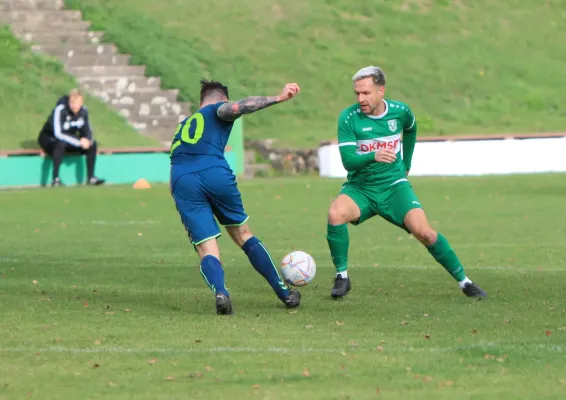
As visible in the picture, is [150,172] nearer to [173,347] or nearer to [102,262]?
[102,262]

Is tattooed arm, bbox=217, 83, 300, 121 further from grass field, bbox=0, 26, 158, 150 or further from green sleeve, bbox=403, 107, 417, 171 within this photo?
grass field, bbox=0, 26, 158, 150

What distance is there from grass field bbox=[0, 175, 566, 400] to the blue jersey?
3.56ft

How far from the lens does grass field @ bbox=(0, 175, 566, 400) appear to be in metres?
6.87

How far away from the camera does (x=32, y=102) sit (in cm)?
2973

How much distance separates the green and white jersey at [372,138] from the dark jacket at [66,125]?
15120mm

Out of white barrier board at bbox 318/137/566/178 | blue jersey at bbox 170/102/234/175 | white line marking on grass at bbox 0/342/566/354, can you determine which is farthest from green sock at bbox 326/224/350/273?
white barrier board at bbox 318/137/566/178

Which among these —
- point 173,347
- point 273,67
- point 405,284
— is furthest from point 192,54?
point 173,347

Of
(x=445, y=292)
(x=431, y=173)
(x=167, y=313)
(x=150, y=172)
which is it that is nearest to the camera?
(x=167, y=313)

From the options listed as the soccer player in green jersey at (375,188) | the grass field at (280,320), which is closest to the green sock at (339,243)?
the soccer player in green jersey at (375,188)

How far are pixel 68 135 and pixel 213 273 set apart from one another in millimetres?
16138

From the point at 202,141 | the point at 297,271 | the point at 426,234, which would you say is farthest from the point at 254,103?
the point at 426,234

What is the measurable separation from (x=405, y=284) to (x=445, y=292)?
70 cm

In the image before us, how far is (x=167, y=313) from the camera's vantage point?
9.79 metres

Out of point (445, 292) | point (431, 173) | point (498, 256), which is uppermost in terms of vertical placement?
point (445, 292)
